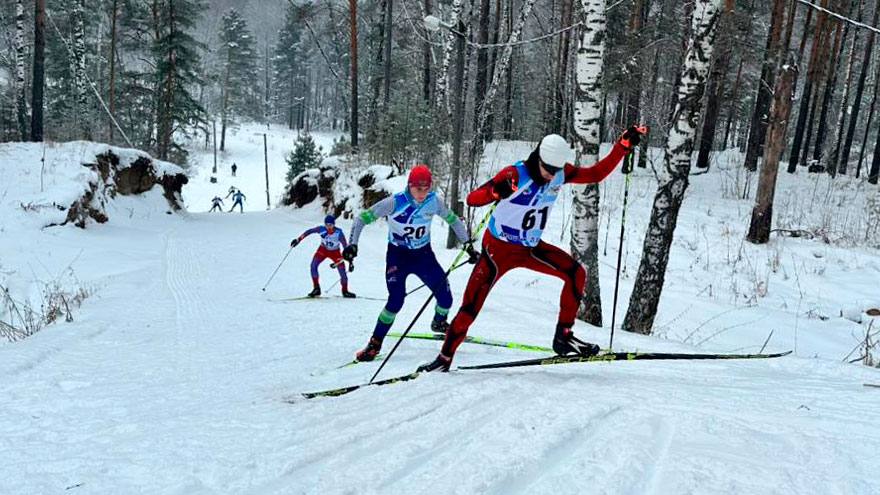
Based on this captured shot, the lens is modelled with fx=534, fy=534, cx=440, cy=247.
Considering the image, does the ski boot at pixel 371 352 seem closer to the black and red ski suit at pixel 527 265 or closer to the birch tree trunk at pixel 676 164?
the black and red ski suit at pixel 527 265

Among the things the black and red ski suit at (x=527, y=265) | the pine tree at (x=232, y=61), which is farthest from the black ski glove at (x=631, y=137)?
the pine tree at (x=232, y=61)

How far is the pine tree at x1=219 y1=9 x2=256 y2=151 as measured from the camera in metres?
63.4

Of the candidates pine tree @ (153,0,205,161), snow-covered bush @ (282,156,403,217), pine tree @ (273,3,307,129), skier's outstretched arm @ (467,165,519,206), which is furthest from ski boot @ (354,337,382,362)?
pine tree @ (273,3,307,129)

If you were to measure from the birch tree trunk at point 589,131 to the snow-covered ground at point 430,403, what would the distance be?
3.19ft

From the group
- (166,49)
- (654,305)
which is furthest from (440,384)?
(166,49)

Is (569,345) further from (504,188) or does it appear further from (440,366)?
(504,188)

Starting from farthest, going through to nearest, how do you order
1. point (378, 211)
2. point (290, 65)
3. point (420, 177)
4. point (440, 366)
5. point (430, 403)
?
point (290, 65) → point (378, 211) → point (420, 177) → point (440, 366) → point (430, 403)

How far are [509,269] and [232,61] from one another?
6862 cm

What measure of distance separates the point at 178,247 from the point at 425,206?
12245 millimetres

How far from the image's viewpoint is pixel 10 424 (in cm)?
384

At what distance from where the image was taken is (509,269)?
181 inches

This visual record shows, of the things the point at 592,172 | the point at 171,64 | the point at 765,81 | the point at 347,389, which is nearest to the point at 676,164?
the point at 592,172

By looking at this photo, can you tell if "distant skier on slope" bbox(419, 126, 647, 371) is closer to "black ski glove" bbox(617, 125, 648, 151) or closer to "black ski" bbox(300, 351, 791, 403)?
"black ski glove" bbox(617, 125, 648, 151)

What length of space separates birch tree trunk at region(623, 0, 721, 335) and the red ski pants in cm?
282
